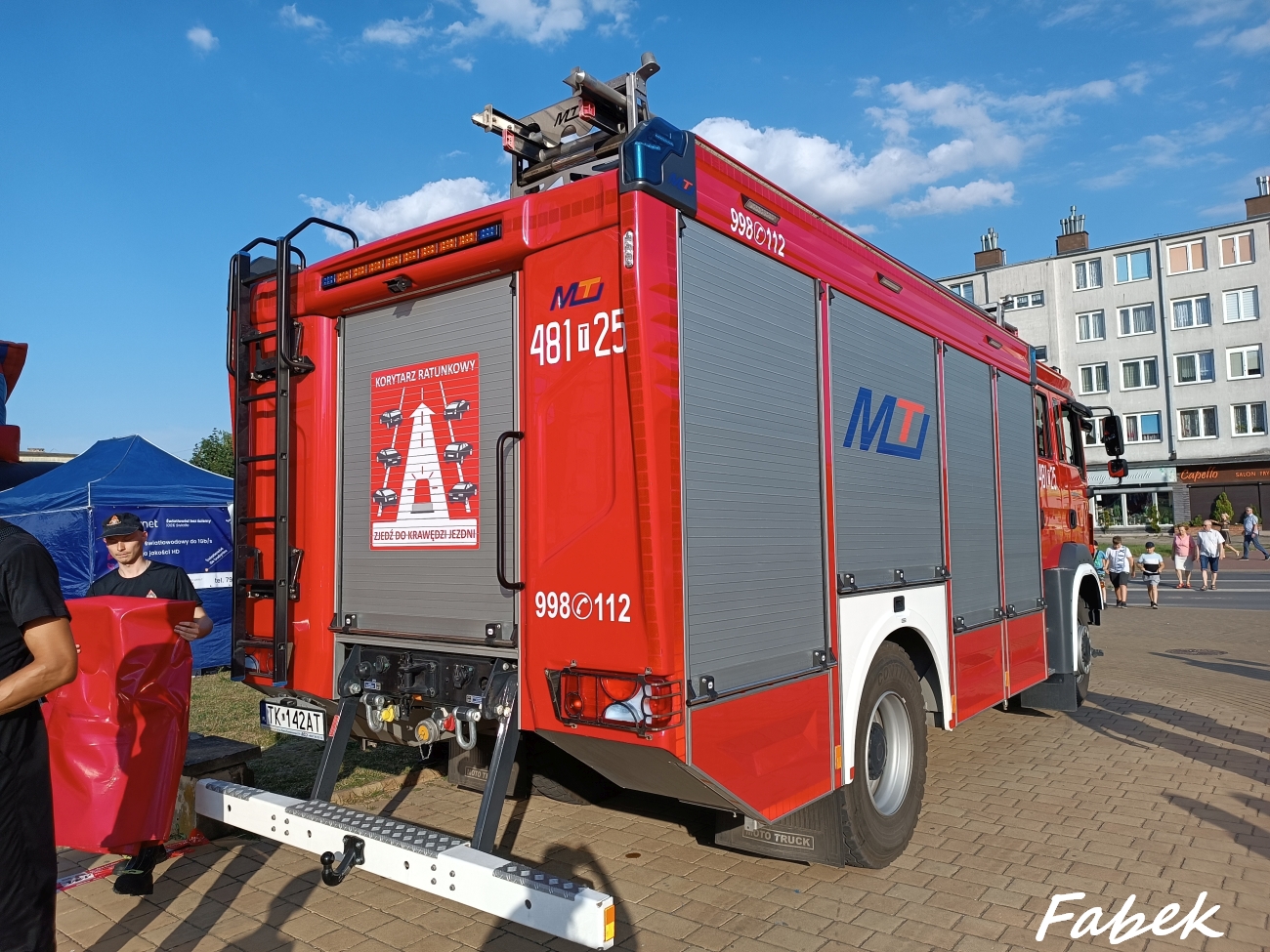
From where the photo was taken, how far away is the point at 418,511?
417cm

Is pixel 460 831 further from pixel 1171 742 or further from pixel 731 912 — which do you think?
Answer: pixel 1171 742

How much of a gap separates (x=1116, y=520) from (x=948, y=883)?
4366 centimetres

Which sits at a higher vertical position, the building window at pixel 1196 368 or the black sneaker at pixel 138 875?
the building window at pixel 1196 368

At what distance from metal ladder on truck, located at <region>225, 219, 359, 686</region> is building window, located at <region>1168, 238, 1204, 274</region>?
46.1 meters

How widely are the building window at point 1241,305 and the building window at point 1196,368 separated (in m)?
1.81

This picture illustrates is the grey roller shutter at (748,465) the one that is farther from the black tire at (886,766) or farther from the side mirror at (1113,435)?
the side mirror at (1113,435)

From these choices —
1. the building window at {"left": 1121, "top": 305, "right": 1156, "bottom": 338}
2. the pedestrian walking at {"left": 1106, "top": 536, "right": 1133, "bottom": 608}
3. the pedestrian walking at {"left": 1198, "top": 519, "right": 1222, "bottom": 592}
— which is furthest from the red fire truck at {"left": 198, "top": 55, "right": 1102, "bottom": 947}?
the building window at {"left": 1121, "top": 305, "right": 1156, "bottom": 338}

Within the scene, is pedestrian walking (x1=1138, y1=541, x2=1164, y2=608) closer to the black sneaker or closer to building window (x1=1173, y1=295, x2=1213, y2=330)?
the black sneaker

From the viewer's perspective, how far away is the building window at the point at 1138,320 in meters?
42.1

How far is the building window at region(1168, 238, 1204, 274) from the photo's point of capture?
40.8 metres

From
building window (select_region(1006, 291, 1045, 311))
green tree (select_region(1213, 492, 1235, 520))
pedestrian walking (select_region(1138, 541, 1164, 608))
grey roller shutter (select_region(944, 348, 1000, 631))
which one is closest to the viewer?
grey roller shutter (select_region(944, 348, 1000, 631))

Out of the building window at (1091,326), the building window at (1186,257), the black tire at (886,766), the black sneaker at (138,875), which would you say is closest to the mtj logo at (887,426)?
the black tire at (886,766)

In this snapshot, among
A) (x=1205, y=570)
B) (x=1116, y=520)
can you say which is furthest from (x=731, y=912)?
(x=1116, y=520)

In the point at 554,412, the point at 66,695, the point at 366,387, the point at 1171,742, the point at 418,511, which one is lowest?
the point at 1171,742
